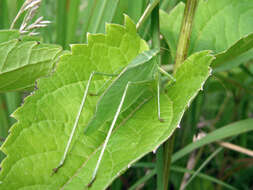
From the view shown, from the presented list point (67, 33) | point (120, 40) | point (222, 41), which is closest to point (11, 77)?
point (120, 40)

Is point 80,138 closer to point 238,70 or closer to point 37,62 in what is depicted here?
point 37,62

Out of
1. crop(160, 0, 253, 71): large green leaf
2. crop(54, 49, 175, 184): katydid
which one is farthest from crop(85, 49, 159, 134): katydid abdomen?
crop(160, 0, 253, 71): large green leaf

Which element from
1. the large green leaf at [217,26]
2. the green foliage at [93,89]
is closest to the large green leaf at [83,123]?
the green foliage at [93,89]

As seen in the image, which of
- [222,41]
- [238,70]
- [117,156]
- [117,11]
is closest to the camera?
[117,156]

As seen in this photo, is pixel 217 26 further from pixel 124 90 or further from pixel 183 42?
pixel 124 90

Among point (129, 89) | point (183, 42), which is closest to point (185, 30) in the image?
point (183, 42)

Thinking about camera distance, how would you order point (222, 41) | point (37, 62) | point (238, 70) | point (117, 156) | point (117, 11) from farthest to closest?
point (238, 70) → point (117, 11) → point (222, 41) → point (37, 62) → point (117, 156)
